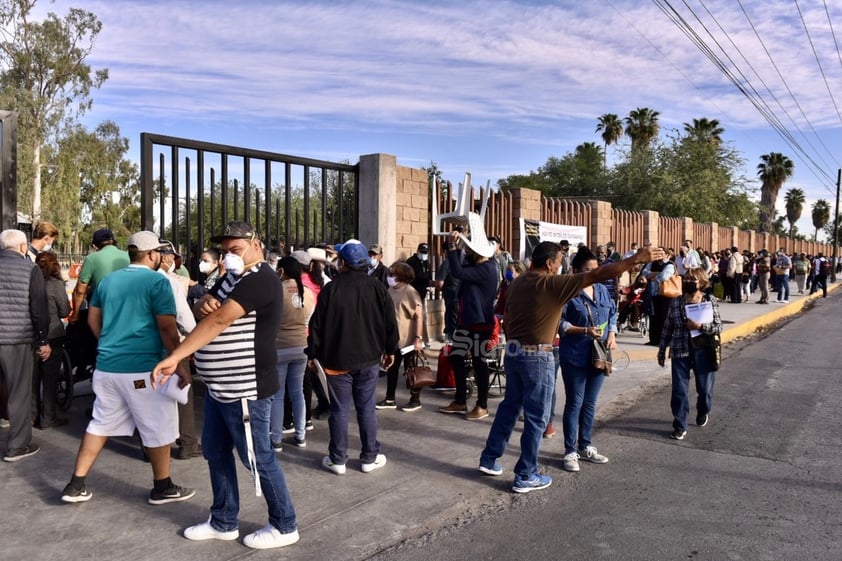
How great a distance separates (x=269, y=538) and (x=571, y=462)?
2.59 m

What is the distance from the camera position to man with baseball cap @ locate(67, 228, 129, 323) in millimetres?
6648

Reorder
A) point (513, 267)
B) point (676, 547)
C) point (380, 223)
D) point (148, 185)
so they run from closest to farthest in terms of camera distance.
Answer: point (676, 547), point (148, 185), point (513, 267), point (380, 223)

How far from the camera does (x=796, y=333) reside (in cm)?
1591

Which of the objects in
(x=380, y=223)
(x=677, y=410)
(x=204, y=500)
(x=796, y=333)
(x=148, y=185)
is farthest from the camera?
(x=796, y=333)

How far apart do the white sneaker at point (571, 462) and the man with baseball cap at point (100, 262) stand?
435 centimetres

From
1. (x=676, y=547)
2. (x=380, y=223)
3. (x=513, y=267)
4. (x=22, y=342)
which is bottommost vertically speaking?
(x=676, y=547)

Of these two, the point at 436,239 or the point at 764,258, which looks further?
the point at 764,258

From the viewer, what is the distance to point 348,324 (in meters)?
5.39

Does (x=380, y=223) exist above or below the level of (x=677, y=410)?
above

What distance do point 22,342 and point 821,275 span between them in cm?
3130

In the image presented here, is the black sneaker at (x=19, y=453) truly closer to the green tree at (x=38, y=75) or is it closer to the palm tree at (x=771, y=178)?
the green tree at (x=38, y=75)

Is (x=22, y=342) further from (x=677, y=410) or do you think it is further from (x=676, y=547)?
(x=677, y=410)

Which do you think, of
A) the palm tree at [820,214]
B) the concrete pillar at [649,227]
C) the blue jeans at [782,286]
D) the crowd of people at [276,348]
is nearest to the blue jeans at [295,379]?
the crowd of people at [276,348]

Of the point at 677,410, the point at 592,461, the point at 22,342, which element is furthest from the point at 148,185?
the point at 677,410
